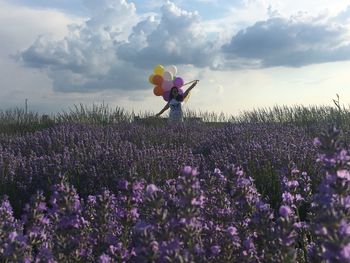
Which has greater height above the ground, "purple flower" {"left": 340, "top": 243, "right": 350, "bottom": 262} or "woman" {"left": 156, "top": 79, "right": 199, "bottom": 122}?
"woman" {"left": 156, "top": 79, "right": 199, "bottom": 122}

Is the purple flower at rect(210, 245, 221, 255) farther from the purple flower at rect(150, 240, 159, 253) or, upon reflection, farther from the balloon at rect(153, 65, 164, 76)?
the balloon at rect(153, 65, 164, 76)

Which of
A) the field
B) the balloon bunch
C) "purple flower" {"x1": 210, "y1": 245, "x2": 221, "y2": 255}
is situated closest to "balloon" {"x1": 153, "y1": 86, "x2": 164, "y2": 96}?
the balloon bunch

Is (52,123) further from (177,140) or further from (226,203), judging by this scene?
(226,203)

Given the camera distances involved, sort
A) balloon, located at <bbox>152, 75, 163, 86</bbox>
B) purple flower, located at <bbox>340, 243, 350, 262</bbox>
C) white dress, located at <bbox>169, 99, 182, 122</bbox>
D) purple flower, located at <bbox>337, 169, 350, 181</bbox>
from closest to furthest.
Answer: purple flower, located at <bbox>340, 243, 350, 262</bbox>
purple flower, located at <bbox>337, 169, 350, 181</bbox>
white dress, located at <bbox>169, 99, 182, 122</bbox>
balloon, located at <bbox>152, 75, 163, 86</bbox>

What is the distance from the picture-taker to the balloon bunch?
42.8 ft

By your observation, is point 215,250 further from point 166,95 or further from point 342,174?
point 166,95

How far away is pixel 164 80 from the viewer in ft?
43.4

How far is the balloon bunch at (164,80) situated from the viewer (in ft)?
42.8

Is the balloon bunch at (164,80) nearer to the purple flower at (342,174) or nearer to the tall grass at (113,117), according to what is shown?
the tall grass at (113,117)

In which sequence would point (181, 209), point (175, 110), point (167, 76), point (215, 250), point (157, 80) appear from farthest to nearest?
point (157, 80) → point (167, 76) → point (175, 110) → point (215, 250) → point (181, 209)

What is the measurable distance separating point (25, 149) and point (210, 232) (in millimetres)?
5790

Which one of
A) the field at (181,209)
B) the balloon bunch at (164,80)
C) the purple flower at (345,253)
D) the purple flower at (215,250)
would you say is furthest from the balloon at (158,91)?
the purple flower at (345,253)

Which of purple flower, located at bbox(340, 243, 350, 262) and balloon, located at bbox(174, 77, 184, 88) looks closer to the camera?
purple flower, located at bbox(340, 243, 350, 262)

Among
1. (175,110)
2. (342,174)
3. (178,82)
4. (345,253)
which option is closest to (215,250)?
(342,174)
